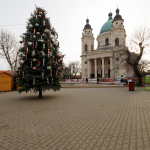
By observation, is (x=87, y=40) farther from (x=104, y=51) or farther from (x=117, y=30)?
(x=117, y=30)

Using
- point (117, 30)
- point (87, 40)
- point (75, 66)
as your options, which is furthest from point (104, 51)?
point (75, 66)

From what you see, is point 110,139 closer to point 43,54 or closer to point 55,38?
point 43,54

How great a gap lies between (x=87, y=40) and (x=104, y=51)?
46.3 feet

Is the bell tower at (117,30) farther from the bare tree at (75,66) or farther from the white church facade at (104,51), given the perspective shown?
the bare tree at (75,66)


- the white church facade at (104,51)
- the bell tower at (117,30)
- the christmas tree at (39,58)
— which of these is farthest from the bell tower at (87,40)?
the christmas tree at (39,58)

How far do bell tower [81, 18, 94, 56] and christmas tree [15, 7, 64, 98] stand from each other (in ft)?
176

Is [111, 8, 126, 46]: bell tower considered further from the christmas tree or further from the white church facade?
the christmas tree

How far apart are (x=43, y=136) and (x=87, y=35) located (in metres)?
63.9

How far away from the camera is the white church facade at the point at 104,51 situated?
171ft

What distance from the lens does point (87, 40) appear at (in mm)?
63125

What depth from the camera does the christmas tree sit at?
9586 millimetres

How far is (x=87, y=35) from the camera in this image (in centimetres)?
6300

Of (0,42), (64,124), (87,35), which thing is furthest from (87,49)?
(64,124)

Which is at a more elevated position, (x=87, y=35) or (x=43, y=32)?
(x=87, y=35)
